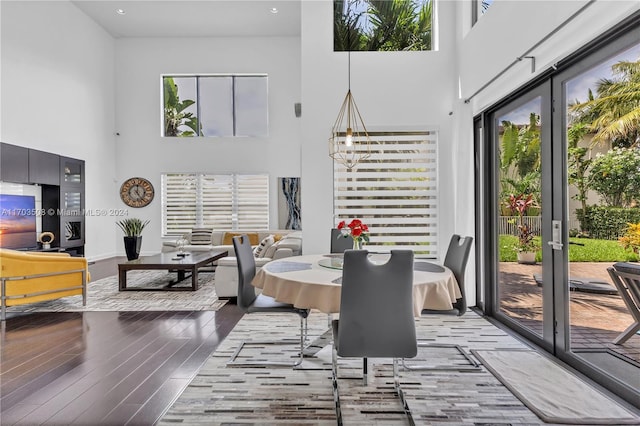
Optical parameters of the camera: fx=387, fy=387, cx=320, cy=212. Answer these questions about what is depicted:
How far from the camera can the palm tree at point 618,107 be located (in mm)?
2268

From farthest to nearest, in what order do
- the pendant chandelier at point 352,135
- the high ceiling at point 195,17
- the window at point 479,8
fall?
the high ceiling at point 195,17
the pendant chandelier at point 352,135
the window at point 479,8

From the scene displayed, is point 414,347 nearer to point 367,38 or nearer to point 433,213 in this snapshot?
point 433,213

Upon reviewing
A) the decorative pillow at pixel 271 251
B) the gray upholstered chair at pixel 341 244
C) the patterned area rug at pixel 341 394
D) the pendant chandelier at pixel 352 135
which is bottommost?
the patterned area rug at pixel 341 394

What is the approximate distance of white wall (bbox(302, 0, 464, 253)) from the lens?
4754 millimetres

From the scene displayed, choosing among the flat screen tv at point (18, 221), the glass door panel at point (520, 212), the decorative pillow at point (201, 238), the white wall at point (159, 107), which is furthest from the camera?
the white wall at point (159, 107)

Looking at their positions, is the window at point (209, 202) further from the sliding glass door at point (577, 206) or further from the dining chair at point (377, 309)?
the dining chair at point (377, 309)

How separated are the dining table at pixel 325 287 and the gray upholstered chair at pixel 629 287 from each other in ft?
3.10

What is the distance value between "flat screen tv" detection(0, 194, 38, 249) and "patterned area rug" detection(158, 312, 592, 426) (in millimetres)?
5262

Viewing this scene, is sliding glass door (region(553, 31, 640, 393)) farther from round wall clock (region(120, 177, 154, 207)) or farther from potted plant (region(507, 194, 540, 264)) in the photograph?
round wall clock (region(120, 177, 154, 207))

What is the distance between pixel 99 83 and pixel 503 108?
8.78m

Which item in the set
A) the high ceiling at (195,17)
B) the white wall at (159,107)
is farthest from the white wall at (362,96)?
the white wall at (159,107)

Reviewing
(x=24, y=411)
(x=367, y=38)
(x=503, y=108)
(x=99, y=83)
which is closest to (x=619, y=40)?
(x=503, y=108)

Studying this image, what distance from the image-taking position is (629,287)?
2.35 m

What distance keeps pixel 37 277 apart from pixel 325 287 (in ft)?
11.8
